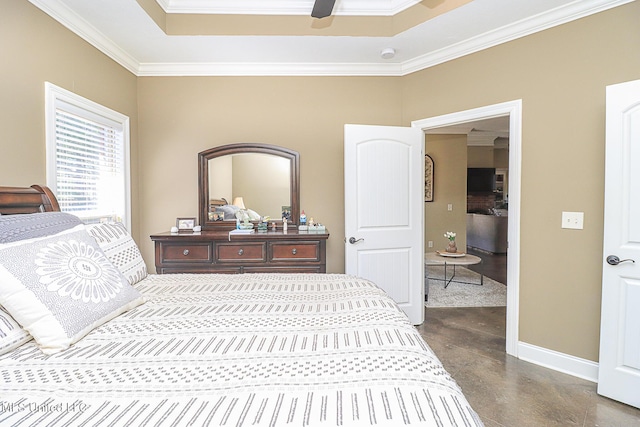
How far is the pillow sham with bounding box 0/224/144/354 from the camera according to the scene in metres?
0.99

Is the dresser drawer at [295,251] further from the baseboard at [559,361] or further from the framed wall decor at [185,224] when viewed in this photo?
the baseboard at [559,361]

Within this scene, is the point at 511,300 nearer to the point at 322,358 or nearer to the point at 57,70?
the point at 322,358

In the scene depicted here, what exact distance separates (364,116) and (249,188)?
1453 millimetres

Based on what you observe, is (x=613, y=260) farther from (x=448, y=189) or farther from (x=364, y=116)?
(x=448, y=189)

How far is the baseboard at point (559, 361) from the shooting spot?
7.53 feet

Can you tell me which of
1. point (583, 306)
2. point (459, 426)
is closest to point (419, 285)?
point (583, 306)

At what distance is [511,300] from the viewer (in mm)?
2676

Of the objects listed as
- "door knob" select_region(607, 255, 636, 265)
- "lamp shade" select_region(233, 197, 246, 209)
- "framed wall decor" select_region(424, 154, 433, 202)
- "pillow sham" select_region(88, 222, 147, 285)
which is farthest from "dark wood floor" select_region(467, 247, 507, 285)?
"pillow sham" select_region(88, 222, 147, 285)

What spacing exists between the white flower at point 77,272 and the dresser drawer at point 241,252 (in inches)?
59.5

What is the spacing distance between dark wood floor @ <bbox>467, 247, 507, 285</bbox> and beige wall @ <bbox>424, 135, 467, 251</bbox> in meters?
0.58

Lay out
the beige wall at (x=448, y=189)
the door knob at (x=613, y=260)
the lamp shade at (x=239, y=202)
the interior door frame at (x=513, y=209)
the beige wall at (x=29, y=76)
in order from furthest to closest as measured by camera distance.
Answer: the beige wall at (x=448, y=189), the lamp shade at (x=239, y=202), the interior door frame at (x=513, y=209), the door knob at (x=613, y=260), the beige wall at (x=29, y=76)

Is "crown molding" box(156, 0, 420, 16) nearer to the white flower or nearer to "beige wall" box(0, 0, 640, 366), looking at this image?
"beige wall" box(0, 0, 640, 366)

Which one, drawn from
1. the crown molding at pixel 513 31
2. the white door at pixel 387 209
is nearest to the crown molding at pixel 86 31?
the white door at pixel 387 209

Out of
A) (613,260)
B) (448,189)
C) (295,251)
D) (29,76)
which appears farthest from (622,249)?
(448,189)
